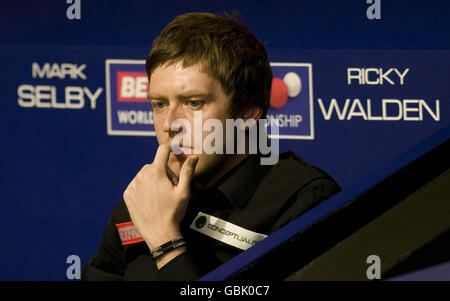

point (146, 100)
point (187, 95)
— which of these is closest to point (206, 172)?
point (187, 95)

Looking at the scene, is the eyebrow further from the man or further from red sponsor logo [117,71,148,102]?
red sponsor logo [117,71,148,102]

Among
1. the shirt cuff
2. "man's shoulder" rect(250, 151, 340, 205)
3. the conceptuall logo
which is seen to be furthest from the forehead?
the conceptuall logo

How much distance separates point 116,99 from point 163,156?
3.71 ft

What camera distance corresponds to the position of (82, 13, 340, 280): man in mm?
1644

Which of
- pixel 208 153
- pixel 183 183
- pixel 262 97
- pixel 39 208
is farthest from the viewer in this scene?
pixel 39 208

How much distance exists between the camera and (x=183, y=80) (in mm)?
1712

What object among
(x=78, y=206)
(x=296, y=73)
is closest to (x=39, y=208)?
(x=78, y=206)

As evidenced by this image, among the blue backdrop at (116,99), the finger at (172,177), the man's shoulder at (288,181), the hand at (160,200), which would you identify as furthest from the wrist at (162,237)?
the blue backdrop at (116,99)

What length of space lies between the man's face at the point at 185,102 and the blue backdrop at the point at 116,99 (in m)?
1.00

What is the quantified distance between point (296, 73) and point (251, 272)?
165 cm

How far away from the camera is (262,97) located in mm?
1859
